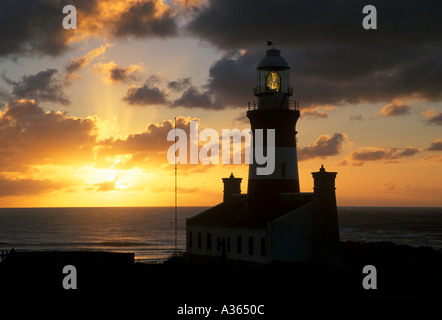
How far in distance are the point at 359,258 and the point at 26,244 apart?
80747mm

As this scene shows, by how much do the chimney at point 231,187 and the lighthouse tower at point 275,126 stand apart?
22.4 ft

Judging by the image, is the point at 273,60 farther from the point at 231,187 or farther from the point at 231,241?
the point at 231,241

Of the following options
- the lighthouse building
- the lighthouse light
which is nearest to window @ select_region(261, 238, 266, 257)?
the lighthouse building

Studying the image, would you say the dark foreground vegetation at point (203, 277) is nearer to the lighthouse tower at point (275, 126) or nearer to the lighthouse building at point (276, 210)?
the lighthouse building at point (276, 210)

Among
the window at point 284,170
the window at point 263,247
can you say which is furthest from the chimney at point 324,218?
the window at point 263,247

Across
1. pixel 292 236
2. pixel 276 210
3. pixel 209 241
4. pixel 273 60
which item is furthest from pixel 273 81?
pixel 209 241

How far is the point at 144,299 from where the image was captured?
30.4 m

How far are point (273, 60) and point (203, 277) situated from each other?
15515mm

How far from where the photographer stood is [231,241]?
40.6 meters

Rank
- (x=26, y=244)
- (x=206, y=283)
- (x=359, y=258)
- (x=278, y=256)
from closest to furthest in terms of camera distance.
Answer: (x=206, y=283) → (x=278, y=256) → (x=359, y=258) → (x=26, y=244)

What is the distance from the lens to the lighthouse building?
37781 mm
